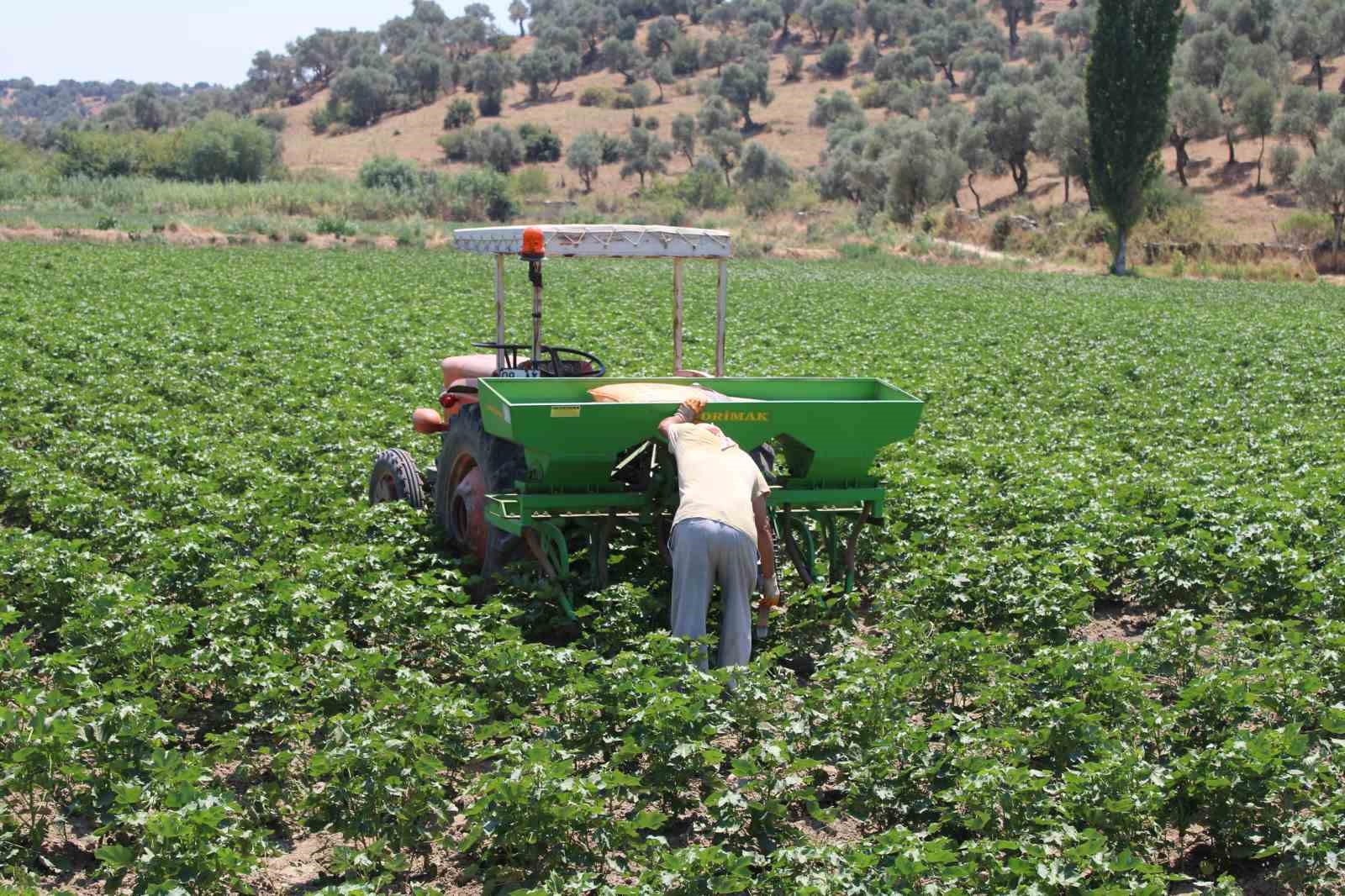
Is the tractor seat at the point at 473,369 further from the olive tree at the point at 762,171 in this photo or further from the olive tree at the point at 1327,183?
the olive tree at the point at 762,171

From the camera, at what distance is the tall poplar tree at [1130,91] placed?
161 ft

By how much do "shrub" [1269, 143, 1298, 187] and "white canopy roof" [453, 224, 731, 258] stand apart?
6250cm

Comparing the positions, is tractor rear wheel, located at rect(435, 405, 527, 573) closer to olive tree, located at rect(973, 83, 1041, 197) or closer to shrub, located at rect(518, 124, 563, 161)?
olive tree, located at rect(973, 83, 1041, 197)

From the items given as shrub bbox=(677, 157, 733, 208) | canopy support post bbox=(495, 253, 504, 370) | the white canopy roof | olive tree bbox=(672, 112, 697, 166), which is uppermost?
olive tree bbox=(672, 112, 697, 166)

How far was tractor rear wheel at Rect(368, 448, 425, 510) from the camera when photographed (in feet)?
34.9

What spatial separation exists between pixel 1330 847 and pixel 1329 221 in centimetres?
5610

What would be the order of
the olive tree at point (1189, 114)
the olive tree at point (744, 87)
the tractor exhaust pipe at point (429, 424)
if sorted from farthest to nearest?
the olive tree at point (744, 87)
the olive tree at point (1189, 114)
the tractor exhaust pipe at point (429, 424)

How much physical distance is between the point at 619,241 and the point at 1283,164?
6383cm

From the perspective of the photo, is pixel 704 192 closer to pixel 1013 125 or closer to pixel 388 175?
pixel 1013 125

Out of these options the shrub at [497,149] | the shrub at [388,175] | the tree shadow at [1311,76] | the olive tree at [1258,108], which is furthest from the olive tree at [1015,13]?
the shrub at [388,175]

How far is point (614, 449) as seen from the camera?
830 centimetres

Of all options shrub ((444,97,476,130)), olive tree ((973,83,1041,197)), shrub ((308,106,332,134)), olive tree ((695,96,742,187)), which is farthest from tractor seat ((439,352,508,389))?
shrub ((308,106,332,134))

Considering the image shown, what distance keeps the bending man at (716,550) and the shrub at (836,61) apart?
11989 cm

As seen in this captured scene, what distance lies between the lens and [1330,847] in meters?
5.36
